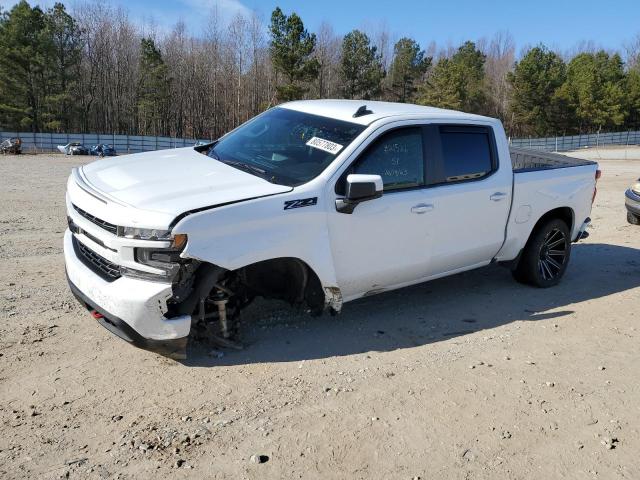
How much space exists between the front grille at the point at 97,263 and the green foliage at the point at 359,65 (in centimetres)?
5951

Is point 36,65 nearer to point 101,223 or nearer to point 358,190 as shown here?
point 101,223

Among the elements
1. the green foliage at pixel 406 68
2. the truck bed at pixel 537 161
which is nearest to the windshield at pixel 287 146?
the truck bed at pixel 537 161

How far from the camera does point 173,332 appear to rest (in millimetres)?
3715

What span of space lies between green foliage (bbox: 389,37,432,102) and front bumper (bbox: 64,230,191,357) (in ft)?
220

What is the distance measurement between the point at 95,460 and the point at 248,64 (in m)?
74.5

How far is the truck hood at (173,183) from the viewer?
369 cm

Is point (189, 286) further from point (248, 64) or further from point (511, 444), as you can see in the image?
point (248, 64)

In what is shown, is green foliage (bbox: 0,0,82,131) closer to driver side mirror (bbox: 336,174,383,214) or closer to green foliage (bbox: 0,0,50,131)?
green foliage (bbox: 0,0,50,131)

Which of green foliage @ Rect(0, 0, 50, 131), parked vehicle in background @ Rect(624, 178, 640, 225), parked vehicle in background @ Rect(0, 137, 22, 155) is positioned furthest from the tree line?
parked vehicle in background @ Rect(624, 178, 640, 225)

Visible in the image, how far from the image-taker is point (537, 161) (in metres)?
6.46

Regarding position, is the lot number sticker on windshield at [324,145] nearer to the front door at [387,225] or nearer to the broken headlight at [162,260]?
the front door at [387,225]

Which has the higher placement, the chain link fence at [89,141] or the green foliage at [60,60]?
the green foliage at [60,60]

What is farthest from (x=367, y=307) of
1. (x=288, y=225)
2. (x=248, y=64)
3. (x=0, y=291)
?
(x=248, y=64)

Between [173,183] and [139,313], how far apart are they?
98 cm
